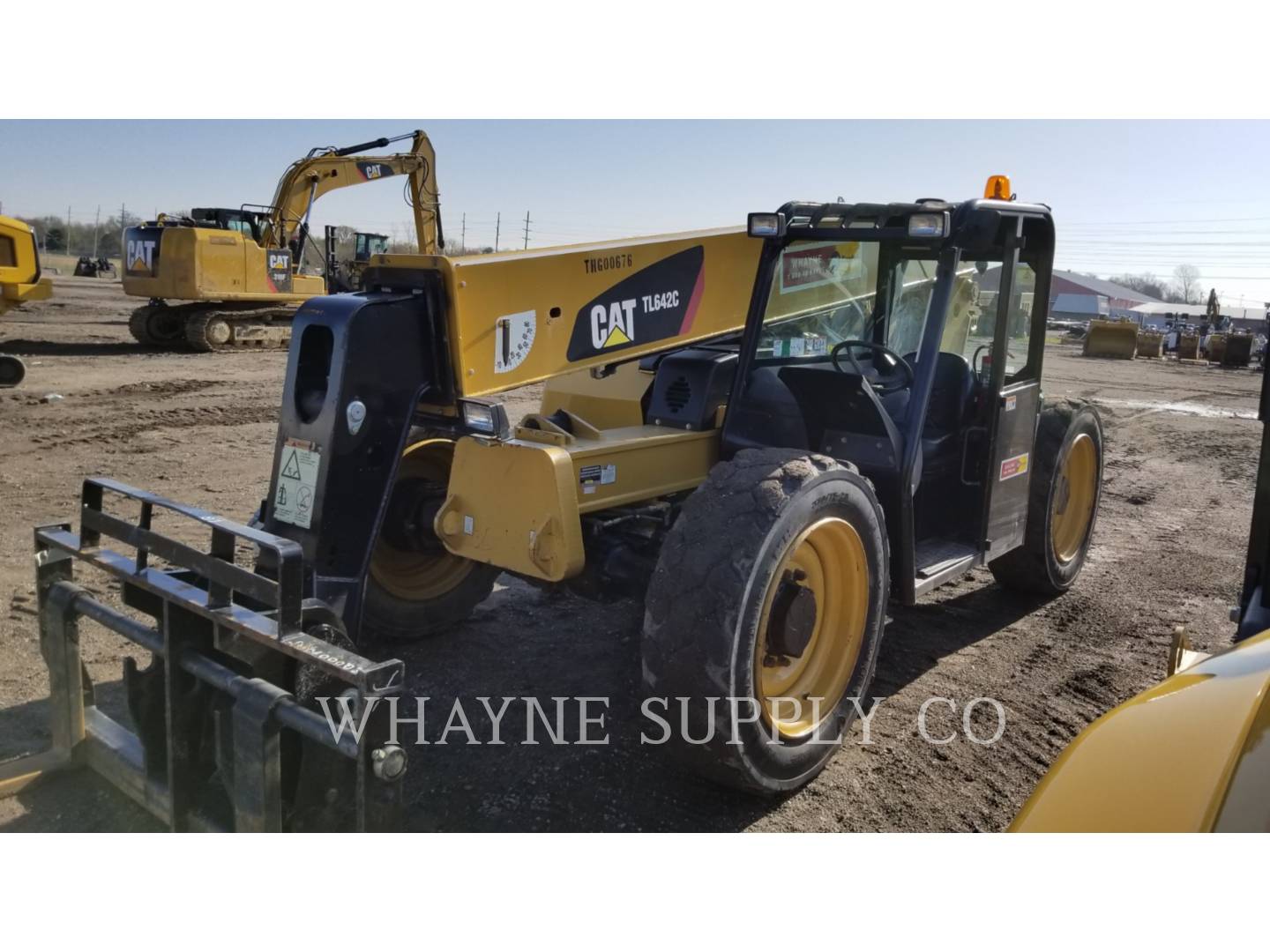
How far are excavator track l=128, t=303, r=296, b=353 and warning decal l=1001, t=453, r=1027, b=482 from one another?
51.3 ft

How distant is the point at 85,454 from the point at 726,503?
7.69 metres

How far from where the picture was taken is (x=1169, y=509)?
866cm

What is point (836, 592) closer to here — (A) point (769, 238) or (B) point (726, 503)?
(B) point (726, 503)

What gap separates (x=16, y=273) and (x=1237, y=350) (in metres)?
29.0

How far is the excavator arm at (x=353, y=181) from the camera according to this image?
16406 mm

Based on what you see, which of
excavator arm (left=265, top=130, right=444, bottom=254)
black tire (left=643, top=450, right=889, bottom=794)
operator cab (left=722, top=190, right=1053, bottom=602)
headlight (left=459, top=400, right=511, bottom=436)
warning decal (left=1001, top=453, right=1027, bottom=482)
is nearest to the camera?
black tire (left=643, top=450, right=889, bottom=794)

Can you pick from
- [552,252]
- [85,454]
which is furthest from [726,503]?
[85,454]

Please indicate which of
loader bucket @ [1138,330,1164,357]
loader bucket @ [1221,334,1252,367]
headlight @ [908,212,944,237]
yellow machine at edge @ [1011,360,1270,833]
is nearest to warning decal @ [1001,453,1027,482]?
headlight @ [908,212,944,237]

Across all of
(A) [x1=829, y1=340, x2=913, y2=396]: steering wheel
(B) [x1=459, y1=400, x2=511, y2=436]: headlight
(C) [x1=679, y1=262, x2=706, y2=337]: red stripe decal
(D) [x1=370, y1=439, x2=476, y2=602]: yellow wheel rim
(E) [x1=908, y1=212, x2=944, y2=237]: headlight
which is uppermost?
(E) [x1=908, y1=212, x2=944, y2=237]: headlight

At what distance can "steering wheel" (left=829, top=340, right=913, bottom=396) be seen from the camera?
177 inches

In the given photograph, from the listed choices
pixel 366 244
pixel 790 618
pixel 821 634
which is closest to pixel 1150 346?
pixel 366 244

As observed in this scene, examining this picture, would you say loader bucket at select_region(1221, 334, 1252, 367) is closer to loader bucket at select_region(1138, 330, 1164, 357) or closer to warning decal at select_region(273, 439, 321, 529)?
loader bucket at select_region(1138, 330, 1164, 357)

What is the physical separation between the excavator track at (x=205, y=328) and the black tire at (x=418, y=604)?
14557 millimetres

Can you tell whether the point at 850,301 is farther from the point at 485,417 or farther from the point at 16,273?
the point at 16,273
